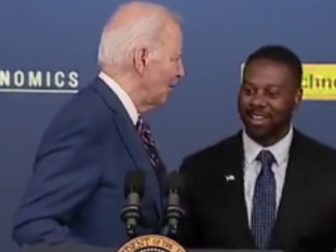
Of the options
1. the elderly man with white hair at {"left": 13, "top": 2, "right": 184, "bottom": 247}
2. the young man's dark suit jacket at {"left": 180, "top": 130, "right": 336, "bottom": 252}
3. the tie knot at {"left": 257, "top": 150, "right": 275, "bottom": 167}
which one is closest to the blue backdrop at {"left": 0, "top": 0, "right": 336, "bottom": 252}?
the young man's dark suit jacket at {"left": 180, "top": 130, "right": 336, "bottom": 252}

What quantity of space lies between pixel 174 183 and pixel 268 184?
65cm

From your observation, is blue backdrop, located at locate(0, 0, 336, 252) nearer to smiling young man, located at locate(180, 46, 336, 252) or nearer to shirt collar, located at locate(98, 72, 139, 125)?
smiling young man, located at locate(180, 46, 336, 252)

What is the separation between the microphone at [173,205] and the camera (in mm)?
2182

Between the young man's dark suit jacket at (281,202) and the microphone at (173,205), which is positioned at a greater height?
the microphone at (173,205)

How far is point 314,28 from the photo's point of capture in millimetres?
3555

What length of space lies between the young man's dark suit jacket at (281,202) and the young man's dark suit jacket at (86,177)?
0.26m

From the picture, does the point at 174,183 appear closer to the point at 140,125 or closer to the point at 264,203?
the point at 140,125

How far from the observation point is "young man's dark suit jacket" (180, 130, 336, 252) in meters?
2.80

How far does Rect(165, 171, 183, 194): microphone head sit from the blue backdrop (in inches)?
48.3

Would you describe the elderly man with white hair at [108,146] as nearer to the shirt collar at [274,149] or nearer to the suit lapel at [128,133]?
the suit lapel at [128,133]

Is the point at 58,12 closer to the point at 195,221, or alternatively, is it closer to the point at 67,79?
the point at 67,79

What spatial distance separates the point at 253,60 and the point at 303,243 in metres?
0.47

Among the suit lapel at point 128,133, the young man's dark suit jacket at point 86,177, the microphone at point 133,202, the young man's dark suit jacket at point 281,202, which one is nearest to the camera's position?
the microphone at point 133,202

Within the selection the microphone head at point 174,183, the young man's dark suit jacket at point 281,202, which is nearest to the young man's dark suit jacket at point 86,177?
the microphone head at point 174,183
